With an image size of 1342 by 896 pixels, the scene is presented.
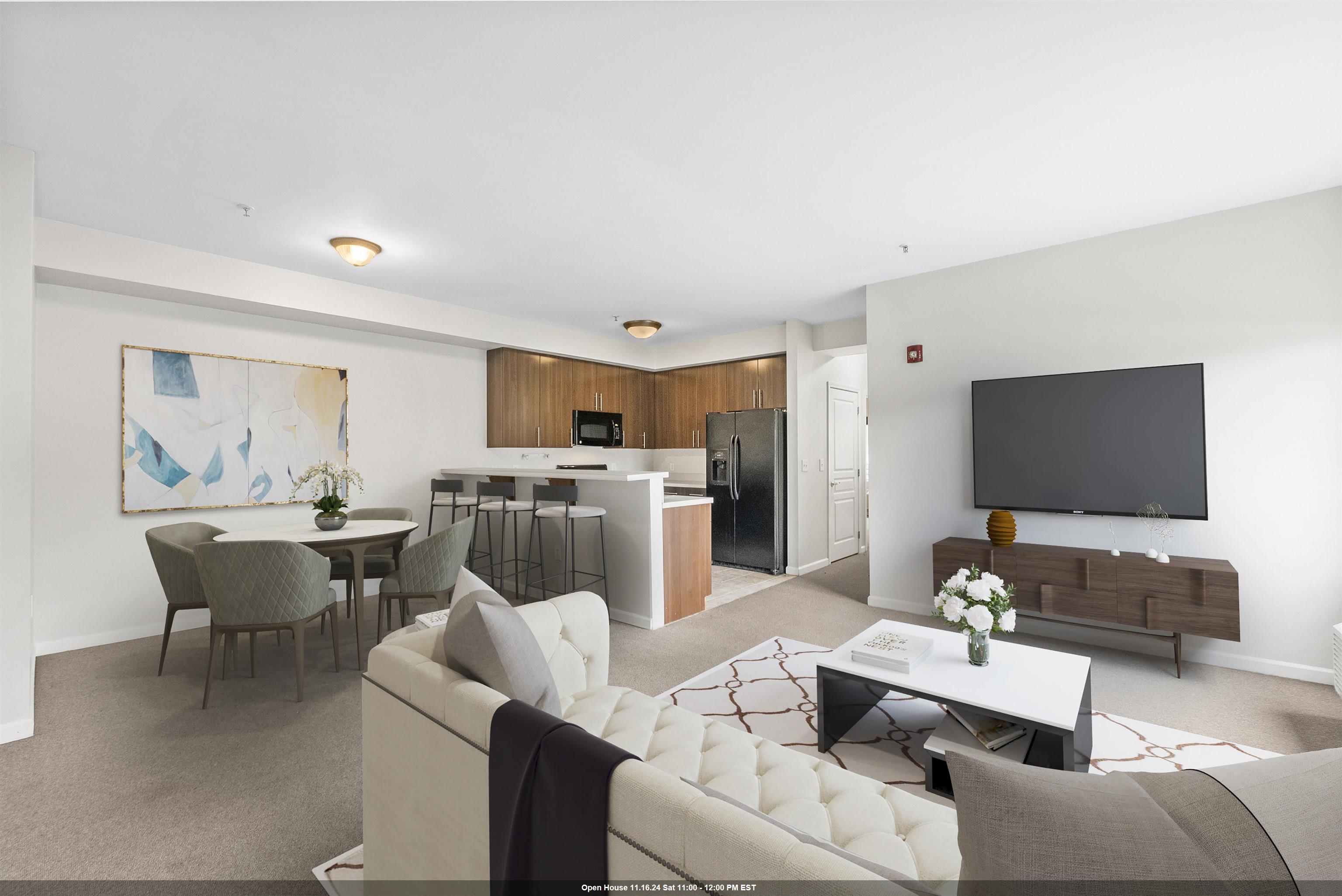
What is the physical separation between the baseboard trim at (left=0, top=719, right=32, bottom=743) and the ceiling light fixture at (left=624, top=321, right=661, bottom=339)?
463 cm

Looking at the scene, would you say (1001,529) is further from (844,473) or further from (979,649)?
(844,473)

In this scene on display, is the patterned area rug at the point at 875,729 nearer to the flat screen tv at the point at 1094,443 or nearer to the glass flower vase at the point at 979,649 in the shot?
the glass flower vase at the point at 979,649

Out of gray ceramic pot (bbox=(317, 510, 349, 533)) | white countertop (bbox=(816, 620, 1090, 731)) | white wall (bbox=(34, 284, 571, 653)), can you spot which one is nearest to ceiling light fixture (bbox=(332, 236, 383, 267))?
white wall (bbox=(34, 284, 571, 653))

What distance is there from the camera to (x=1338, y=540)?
10.0ft

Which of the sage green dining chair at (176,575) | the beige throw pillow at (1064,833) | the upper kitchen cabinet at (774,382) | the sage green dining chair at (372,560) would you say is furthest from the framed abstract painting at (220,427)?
the beige throw pillow at (1064,833)

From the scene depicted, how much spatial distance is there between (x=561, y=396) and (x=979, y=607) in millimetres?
4802

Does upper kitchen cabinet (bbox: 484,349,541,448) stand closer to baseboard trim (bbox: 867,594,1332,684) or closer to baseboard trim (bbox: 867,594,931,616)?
baseboard trim (bbox: 867,594,931,616)

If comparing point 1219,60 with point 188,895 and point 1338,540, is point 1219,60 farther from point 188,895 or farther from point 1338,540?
point 188,895

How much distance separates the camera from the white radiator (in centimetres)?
288

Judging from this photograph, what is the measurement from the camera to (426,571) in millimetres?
3406

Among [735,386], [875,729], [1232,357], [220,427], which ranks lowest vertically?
[875,729]

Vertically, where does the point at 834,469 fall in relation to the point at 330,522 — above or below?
above

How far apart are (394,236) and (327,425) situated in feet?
6.43

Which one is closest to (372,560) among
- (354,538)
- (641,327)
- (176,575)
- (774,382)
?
(354,538)
